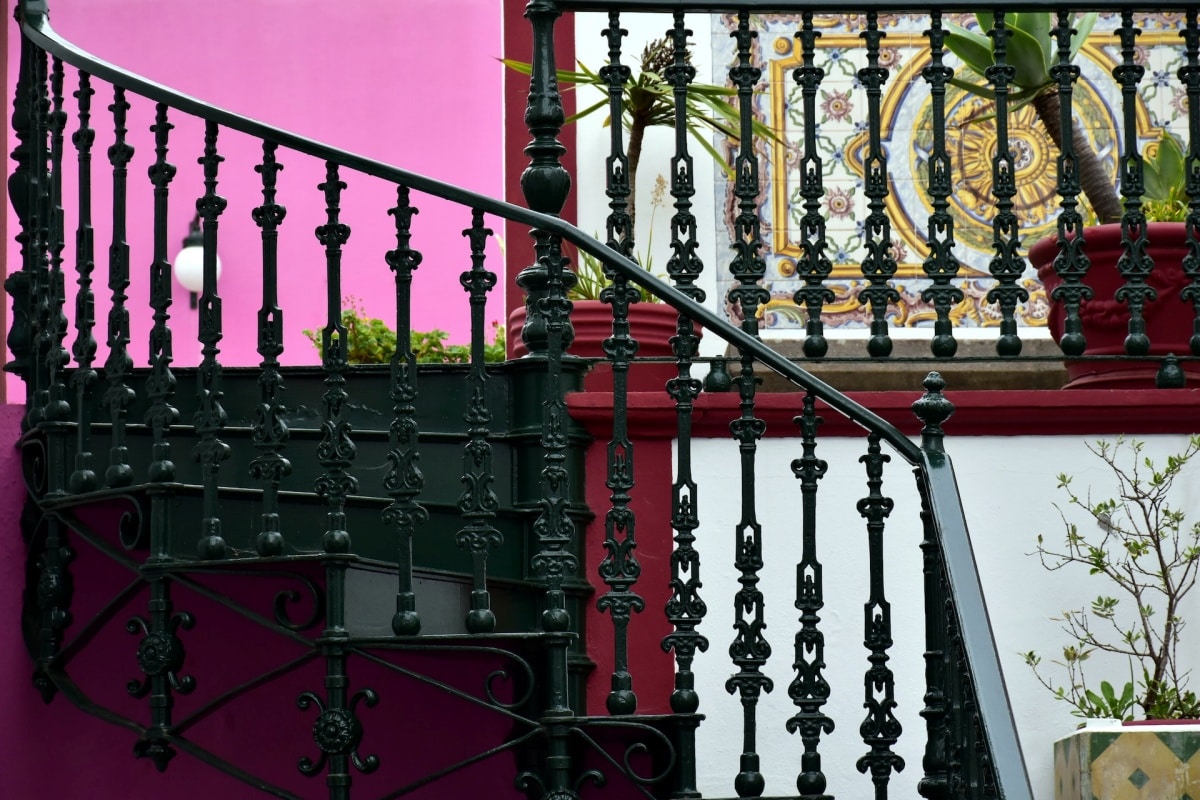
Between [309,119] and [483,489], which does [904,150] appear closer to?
[483,489]

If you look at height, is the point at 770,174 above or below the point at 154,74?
below

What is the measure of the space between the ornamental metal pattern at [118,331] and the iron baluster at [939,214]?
1907mm

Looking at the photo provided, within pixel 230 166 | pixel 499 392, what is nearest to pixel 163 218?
pixel 499 392

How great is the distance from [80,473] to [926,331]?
284 centimetres

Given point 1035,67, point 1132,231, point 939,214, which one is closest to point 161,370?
point 939,214

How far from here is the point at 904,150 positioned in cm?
583

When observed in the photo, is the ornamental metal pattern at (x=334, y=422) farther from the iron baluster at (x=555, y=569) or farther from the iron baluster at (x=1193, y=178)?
the iron baluster at (x=1193, y=178)

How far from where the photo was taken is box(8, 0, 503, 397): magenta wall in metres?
7.53

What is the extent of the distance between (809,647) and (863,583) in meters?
0.55

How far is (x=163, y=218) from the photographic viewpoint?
12.8 ft

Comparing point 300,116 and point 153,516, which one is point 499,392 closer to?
point 153,516

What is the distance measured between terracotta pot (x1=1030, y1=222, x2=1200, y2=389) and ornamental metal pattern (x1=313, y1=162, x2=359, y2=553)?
1.87 meters

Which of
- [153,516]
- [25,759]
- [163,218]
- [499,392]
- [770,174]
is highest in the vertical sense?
[770,174]

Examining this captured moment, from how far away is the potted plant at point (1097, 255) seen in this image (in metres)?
4.50
